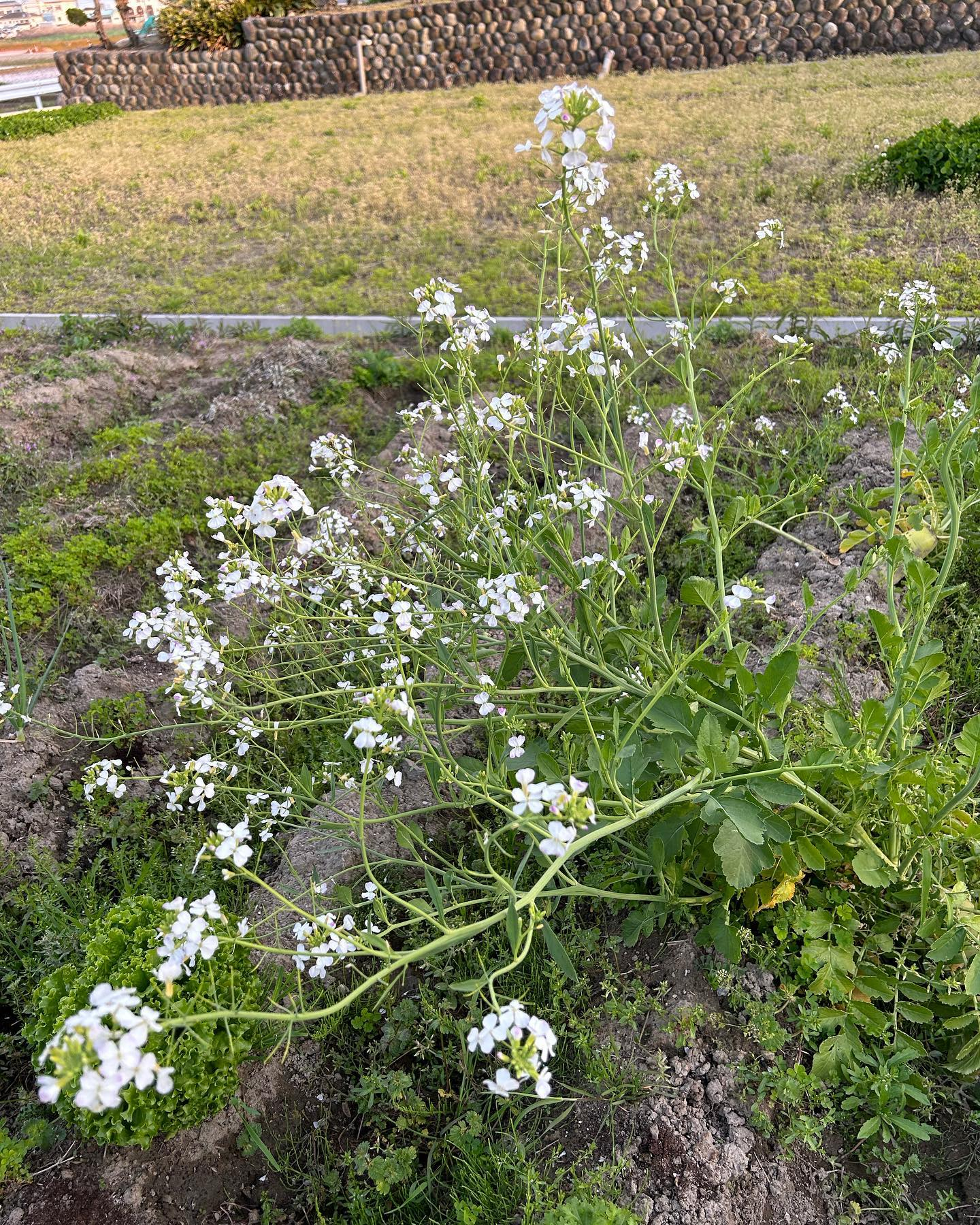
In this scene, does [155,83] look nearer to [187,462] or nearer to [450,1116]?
[187,462]

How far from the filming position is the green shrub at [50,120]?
39.5 feet

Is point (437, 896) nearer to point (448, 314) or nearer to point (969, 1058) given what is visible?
point (969, 1058)

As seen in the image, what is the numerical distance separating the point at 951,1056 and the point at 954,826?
0.47 m

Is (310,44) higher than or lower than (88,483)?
higher

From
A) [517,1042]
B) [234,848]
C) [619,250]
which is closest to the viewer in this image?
[517,1042]

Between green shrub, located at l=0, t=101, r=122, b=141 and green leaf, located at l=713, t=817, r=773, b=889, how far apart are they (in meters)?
14.3

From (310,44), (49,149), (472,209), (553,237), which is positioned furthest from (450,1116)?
(310,44)

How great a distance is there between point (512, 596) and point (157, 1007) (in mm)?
1129

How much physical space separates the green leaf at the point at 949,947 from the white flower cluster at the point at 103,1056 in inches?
57.1

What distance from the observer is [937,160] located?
6.33m

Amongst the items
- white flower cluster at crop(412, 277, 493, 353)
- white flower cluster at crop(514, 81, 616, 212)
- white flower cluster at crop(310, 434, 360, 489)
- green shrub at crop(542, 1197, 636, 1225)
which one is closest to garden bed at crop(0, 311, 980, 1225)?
green shrub at crop(542, 1197, 636, 1225)

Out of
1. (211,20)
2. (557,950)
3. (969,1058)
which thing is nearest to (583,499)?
(557,950)

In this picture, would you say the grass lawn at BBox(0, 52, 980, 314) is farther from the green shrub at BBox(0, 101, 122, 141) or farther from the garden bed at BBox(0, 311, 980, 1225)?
the garden bed at BBox(0, 311, 980, 1225)

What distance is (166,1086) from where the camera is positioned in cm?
101
